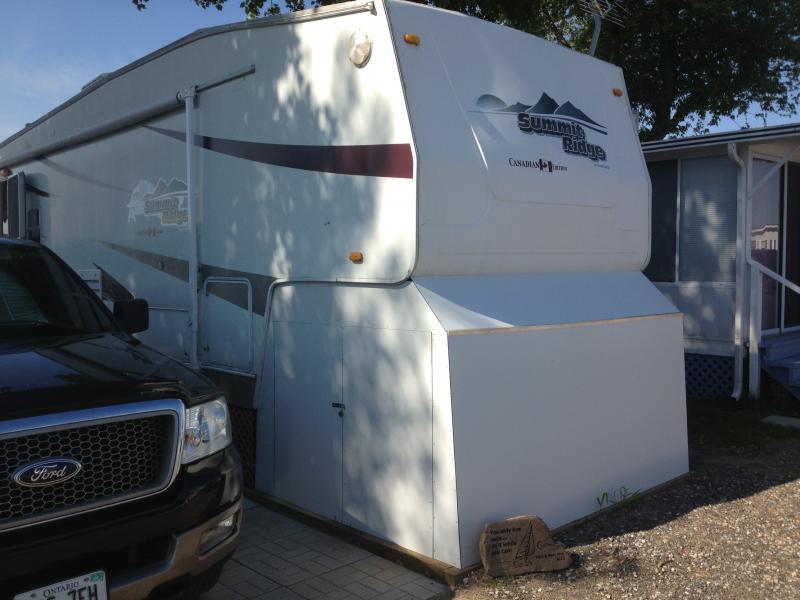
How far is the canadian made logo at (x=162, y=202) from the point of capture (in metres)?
5.84

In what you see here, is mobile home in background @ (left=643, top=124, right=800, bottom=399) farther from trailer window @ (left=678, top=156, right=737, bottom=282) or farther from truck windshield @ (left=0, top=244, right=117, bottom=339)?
truck windshield @ (left=0, top=244, right=117, bottom=339)

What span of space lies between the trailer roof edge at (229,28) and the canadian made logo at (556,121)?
987mm

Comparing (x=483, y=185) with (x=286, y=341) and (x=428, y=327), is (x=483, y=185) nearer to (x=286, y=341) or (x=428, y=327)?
(x=428, y=327)

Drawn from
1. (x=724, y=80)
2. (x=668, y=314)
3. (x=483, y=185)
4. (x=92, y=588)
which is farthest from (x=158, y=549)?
(x=724, y=80)

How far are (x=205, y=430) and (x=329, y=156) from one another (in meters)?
2.05

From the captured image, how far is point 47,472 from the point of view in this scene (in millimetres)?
2779

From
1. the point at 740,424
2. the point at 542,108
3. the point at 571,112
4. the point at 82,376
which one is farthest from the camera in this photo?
the point at 740,424

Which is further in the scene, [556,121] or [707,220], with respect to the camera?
[707,220]

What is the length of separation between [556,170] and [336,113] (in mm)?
1520

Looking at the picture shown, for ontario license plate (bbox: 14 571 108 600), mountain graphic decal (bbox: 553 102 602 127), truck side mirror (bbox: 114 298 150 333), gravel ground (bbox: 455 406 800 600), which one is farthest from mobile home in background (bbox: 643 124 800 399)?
ontario license plate (bbox: 14 571 108 600)

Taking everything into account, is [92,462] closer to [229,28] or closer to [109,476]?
[109,476]

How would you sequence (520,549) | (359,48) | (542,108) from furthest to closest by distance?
(542,108) → (359,48) → (520,549)

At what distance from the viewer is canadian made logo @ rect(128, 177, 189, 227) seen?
19.2 ft

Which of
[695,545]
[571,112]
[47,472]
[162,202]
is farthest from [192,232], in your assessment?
[695,545]
